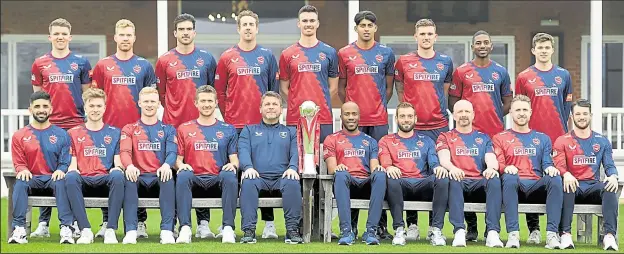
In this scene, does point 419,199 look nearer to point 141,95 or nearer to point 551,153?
point 551,153

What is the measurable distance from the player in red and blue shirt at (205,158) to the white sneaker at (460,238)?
1.88 metres

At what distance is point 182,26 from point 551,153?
139 inches

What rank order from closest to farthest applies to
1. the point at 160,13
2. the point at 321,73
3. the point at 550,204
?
the point at 550,204 → the point at 321,73 → the point at 160,13

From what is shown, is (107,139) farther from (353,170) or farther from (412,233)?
(412,233)

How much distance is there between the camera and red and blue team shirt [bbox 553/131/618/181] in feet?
38.2

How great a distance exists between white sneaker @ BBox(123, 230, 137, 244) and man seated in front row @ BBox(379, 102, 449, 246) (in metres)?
2.18

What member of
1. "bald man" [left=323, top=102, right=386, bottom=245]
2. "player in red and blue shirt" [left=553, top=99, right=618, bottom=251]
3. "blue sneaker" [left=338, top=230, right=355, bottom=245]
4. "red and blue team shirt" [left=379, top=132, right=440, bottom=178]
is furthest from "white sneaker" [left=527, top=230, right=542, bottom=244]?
"blue sneaker" [left=338, top=230, right=355, bottom=245]

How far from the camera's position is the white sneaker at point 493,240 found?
11.2m

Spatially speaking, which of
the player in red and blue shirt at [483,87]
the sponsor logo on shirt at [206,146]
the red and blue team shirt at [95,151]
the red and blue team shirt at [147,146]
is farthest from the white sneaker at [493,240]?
the red and blue team shirt at [95,151]

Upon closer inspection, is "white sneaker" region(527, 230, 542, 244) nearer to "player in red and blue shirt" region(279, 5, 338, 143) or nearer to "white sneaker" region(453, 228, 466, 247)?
"white sneaker" region(453, 228, 466, 247)

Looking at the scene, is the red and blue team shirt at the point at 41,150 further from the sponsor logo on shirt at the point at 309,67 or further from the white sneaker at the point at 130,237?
the sponsor logo on shirt at the point at 309,67

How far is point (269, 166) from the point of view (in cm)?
1170

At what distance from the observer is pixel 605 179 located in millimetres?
11484

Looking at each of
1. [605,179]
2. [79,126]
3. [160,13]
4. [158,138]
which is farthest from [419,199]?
[160,13]
